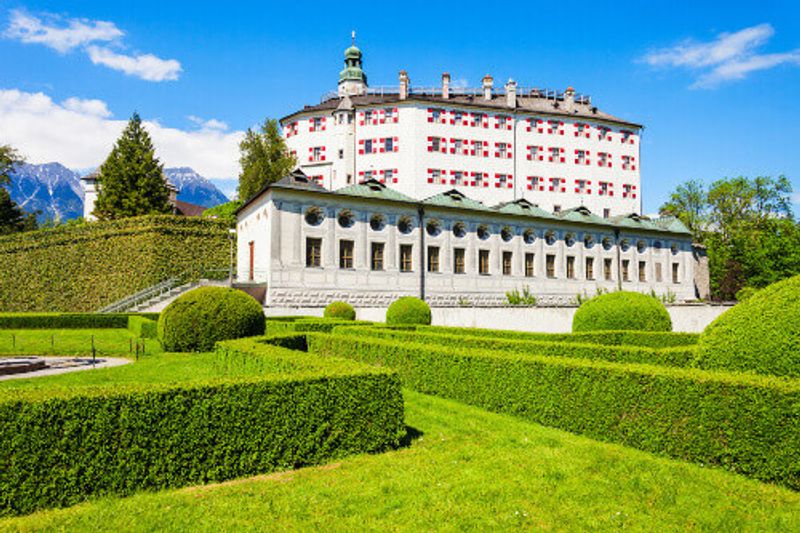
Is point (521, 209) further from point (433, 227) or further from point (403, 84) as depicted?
point (403, 84)

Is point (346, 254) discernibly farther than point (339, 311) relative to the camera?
Yes

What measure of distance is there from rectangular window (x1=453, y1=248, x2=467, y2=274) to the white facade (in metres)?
0.07

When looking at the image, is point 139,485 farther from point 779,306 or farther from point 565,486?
point 779,306

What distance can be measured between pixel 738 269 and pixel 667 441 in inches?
2076

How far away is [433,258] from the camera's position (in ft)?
114

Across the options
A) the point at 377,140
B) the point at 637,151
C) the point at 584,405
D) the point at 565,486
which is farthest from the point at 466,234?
the point at 565,486

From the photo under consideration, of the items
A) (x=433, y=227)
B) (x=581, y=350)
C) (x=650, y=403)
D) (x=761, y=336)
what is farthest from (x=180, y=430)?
(x=433, y=227)

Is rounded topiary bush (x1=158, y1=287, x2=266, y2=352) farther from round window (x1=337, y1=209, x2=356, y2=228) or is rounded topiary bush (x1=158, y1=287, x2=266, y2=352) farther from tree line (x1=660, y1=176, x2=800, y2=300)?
tree line (x1=660, y1=176, x2=800, y2=300)

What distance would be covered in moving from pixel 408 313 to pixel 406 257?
9020 mm

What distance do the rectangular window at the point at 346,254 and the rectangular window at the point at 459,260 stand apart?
7.56 metres

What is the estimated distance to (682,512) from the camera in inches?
199

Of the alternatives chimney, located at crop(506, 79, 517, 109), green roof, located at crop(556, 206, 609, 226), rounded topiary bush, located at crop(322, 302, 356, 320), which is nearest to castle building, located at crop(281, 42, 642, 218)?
chimney, located at crop(506, 79, 517, 109)

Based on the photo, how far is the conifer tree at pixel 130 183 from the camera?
40.8m

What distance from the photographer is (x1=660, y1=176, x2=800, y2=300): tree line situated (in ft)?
→ 163
